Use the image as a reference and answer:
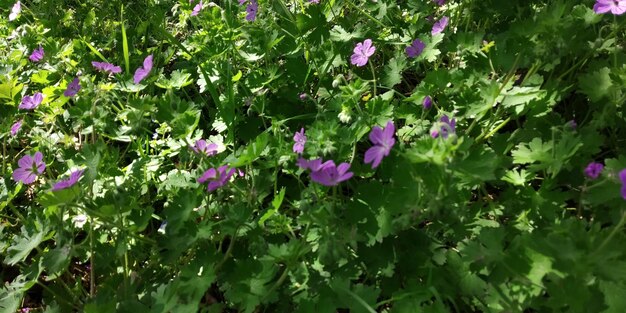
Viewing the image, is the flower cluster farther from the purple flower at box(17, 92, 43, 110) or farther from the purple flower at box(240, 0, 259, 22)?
the purple flower at box(17, 92, 43, 110)

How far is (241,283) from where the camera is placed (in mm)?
1460

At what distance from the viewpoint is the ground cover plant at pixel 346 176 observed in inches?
53.2

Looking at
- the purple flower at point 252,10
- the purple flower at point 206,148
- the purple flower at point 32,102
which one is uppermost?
the purple flower at point 252,10

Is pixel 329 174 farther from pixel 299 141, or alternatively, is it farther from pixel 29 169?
pixel 29 169

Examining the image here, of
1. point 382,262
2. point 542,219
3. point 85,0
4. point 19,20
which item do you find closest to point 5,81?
point 19,20

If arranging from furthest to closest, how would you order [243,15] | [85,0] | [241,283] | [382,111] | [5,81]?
[85,0] → [243,15] → [5,81] → [382,111] → [241,283]

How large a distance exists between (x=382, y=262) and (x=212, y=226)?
0.51m

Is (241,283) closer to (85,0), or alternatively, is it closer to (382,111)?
(382,111)

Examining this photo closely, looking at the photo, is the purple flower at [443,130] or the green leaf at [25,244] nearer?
the purple flower at [443,130]

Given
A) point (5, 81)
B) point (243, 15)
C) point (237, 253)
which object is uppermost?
point (243, 15)

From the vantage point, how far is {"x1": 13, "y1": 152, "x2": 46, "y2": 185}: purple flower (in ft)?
5.88

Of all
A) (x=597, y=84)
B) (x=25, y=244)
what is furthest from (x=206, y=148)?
(x=597, y=84)

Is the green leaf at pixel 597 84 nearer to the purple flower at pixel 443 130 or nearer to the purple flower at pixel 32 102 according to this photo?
the purple flower at pixel 443 130

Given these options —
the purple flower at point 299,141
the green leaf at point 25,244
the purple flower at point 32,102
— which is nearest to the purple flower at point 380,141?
the purple flower at point 299,141
